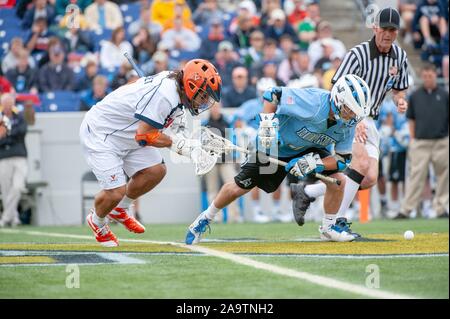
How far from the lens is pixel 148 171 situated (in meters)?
8.26

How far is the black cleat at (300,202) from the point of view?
8047 millimetres

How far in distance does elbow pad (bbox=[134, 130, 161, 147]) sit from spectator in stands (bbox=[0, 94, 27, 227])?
6563 mm

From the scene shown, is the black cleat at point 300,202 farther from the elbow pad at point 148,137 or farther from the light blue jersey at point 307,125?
the elbow pad at point 148,137

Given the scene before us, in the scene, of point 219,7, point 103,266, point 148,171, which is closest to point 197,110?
point 148,171

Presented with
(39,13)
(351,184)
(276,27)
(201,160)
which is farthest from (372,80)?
(39,13)

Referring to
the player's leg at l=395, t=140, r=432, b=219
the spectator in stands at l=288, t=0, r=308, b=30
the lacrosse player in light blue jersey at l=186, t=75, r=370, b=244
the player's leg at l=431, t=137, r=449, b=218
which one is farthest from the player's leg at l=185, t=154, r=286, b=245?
the spectator in stands at l=288, t=0, r=308, b=30

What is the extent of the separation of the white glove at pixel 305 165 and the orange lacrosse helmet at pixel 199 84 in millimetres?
871

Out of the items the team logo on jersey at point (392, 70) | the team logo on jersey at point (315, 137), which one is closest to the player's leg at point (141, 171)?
the team logo on jersey at point (315, 137)

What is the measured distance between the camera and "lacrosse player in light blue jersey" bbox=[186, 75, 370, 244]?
7.48 m

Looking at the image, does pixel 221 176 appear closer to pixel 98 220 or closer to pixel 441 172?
pixel 441 172

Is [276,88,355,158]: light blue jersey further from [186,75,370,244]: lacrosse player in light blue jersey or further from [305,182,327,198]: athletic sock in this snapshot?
[305,182,327,198]: athletic sock

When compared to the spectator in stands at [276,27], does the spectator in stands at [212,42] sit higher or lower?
lower
